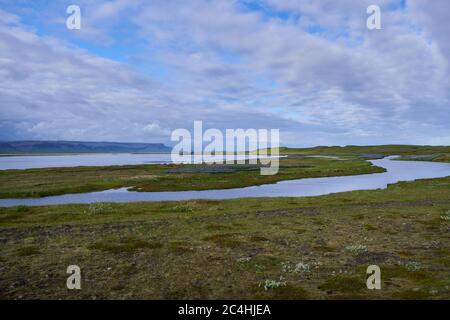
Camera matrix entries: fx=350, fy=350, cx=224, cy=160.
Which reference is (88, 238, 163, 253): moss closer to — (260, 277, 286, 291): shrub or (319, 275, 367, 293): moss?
(260, 277, 286, 291): shrub

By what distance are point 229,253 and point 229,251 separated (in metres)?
0.45

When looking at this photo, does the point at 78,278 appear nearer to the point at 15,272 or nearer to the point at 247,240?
the point at 15,272

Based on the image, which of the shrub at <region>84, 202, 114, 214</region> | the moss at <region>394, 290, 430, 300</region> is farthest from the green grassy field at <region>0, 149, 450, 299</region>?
the shrub at <region>84, 202, 114, 214</region>

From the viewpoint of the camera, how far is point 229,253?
20828 millimetres

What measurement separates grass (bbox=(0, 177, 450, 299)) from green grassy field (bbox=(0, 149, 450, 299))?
68 mm

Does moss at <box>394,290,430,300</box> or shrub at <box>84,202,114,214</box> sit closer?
moss at <box>394,290,430,300</box>

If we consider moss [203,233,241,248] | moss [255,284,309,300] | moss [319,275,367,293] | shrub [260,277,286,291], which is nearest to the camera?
moss [255,284,309,300]

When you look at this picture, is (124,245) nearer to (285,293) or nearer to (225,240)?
(225,240)

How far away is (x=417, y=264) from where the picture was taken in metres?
18.1

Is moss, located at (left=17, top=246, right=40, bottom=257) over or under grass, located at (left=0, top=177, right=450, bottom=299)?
over

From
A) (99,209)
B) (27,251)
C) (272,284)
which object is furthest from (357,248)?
(99,209)

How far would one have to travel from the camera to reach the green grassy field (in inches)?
589

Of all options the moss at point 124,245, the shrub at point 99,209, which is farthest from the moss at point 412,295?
the shrub at point 99,209
